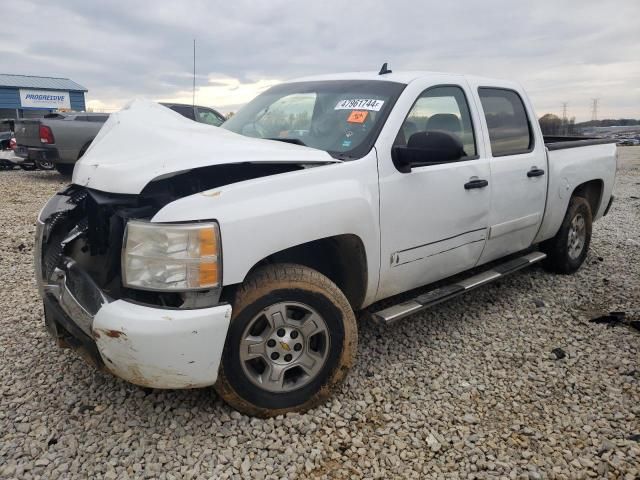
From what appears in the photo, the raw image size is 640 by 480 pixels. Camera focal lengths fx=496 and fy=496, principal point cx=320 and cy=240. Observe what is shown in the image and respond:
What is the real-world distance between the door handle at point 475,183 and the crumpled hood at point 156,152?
117 centimetres

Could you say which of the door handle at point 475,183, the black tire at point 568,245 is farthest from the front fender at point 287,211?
the black tire at point 568,245

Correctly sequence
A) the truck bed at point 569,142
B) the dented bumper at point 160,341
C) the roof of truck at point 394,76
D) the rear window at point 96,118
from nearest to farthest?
the dented bumper at point 160,341 < the roof of truck at point 394,76 < the truck bed at point 569,142 < the rear window at point 96,118

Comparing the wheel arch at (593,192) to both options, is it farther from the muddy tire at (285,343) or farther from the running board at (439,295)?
the muddy tire at (285,343)

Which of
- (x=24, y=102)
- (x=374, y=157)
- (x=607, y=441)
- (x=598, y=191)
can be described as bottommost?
(x=607, y=441)

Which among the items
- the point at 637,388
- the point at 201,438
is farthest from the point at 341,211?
the point at 637,388

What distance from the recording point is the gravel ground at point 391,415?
2.35 meters

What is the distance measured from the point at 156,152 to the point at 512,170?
269cm

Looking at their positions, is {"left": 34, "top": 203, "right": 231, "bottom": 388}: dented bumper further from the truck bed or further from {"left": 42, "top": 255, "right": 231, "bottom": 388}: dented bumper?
the truck bed

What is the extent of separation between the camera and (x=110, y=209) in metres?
2.48

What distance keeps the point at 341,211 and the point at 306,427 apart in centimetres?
115

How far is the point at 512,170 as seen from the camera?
152 inches

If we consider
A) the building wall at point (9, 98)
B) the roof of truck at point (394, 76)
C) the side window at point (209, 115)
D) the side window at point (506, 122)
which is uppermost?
the building wall at point (9, 98)

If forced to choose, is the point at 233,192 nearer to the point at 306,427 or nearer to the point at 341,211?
the point at 341,211

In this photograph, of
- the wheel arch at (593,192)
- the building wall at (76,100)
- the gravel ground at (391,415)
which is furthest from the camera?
the building wall at (76,100)
